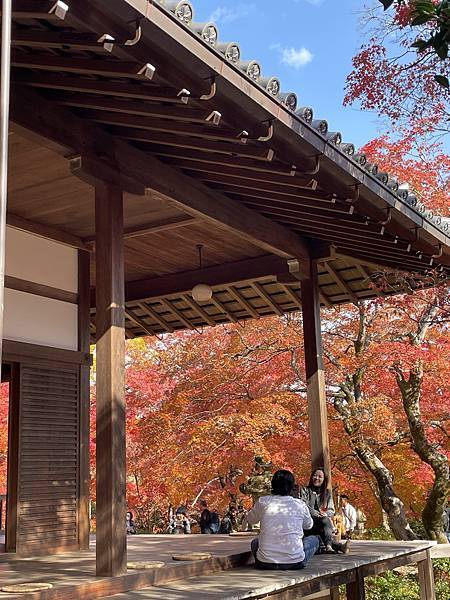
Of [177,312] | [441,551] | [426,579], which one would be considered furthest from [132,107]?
[441,551]

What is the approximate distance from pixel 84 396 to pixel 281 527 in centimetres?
247

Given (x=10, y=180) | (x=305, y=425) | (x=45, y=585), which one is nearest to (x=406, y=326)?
(x=305, y=425)

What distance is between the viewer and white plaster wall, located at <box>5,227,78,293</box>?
560cm

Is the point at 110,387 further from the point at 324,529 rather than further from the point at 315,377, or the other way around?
the point at 315,377

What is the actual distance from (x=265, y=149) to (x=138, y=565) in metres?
2.61

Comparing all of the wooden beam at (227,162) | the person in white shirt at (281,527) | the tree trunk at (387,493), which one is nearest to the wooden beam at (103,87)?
the wooden beam at (227,162)

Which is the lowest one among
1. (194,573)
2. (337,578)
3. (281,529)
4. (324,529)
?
(337,578)

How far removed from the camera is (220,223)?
526cm

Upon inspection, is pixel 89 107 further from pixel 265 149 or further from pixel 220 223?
pixel 220 223

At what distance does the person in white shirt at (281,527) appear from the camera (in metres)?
4.45

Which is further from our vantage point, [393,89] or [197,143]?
[393,89]

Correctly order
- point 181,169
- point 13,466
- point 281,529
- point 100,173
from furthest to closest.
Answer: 1. point 13,466
2. point 181,169
3. point 281,529
4. point 100,173

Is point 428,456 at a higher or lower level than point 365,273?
lower

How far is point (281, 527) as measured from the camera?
4469 mm
